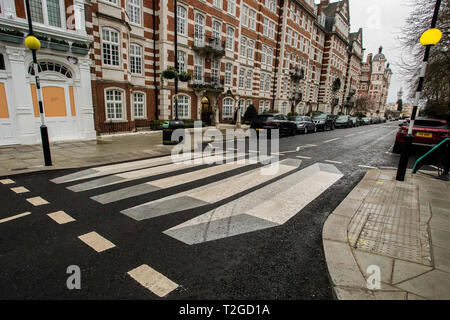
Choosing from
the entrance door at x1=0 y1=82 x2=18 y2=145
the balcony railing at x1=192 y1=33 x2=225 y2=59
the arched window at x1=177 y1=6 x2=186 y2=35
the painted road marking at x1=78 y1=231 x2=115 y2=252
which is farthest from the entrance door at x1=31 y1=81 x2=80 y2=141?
the balcony railing at x1=192 y1=33 x2=225 y2=59

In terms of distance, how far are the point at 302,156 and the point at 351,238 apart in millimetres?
7025

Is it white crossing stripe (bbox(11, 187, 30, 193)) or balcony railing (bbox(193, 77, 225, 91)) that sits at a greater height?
balcony railing (bbox(193, 77, 225, 91))

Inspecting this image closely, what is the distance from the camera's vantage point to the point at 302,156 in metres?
10.2

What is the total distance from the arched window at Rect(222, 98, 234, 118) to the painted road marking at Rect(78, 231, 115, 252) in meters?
25.0

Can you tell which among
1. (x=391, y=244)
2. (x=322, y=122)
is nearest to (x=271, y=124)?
(x=322, y=122)

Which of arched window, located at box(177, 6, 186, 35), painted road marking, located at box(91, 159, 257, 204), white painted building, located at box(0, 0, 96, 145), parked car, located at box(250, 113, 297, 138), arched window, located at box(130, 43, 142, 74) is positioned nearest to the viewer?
painted road marking, located at box(91, 159, 257, 204)

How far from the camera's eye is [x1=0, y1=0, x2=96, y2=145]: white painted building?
10133 mm

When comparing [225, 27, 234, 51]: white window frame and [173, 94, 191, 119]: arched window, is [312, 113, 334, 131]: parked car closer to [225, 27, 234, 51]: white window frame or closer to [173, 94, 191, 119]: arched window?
[225, 27, 234, 51]: white window frame

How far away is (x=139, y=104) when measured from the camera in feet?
63.6

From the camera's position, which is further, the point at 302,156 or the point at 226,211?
the point at 302,156

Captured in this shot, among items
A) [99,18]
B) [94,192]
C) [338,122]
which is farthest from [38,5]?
[338,122]

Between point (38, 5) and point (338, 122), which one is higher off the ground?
point (38, 5)

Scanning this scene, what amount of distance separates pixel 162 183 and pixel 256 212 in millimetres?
2761
